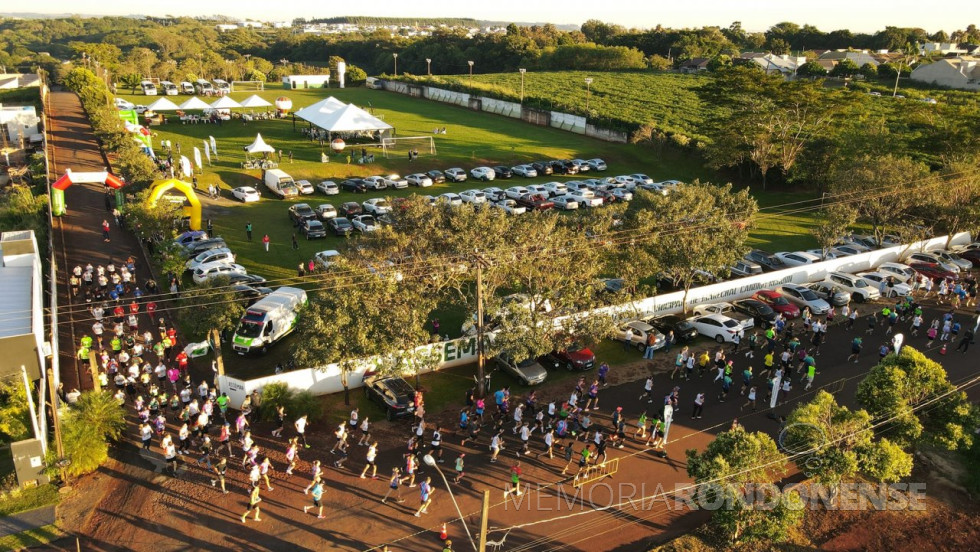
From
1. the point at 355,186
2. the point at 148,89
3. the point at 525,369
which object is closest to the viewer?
the point at 525,369

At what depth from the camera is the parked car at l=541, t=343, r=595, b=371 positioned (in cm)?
2186

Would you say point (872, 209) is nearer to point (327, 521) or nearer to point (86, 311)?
point (327, 521)

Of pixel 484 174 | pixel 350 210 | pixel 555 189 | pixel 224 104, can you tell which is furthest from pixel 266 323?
pixel 224 104

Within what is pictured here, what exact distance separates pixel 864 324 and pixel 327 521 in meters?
22.5

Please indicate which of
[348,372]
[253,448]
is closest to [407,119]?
[348,372]

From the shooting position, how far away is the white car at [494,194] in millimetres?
39156

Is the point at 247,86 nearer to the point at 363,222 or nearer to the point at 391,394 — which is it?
the point at 363,222

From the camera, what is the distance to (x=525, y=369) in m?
20.9

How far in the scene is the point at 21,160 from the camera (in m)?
53.2

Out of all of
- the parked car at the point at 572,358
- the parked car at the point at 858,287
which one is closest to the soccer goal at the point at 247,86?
the parked car at the point at 572,358

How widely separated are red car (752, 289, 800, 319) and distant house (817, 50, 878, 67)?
87197 millimetres

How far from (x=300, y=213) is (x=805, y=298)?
84.4 ft

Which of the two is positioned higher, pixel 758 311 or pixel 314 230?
pixel 314 230

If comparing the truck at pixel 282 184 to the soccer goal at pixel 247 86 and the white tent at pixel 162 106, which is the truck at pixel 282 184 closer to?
the white tent at pixel 162 106
